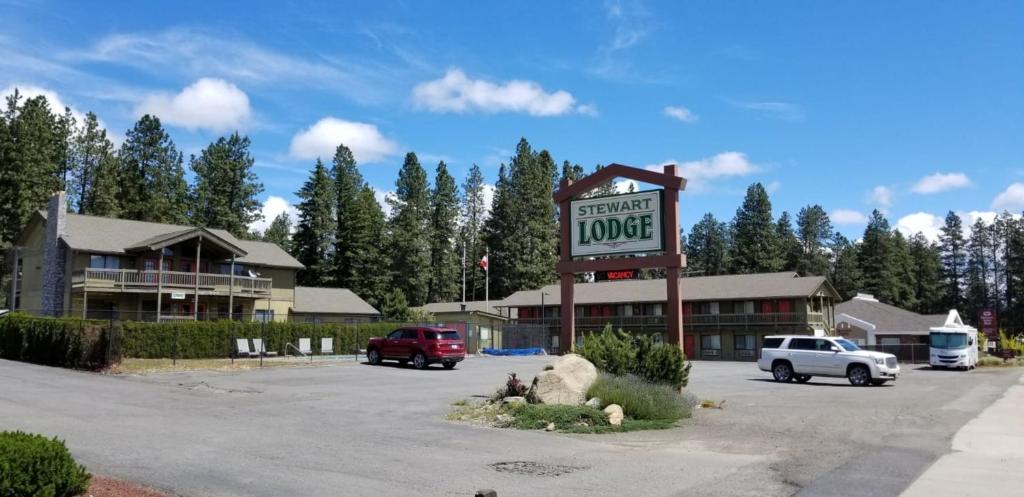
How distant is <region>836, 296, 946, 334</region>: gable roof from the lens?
5972 cm

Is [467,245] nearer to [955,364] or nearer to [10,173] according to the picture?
[10,173]

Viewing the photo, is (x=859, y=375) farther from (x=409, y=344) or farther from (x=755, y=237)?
(x=755, y=237)

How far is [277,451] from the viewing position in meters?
11.2

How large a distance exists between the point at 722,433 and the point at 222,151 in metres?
66.0

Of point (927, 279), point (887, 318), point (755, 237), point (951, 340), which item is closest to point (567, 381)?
point (951, 340)

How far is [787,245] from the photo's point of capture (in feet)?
336

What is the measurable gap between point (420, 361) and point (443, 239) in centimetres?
5305

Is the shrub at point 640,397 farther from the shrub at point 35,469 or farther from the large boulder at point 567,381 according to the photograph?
the shrub at point 35,469

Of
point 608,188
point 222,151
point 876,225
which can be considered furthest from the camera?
point 876,225

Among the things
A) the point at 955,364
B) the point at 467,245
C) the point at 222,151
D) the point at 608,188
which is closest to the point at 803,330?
the point at 955,364

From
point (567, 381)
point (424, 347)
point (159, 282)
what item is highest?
point (159, 282)

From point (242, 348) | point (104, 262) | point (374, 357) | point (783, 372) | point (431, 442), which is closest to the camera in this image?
point (431, 442)

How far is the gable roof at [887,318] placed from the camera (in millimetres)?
59719

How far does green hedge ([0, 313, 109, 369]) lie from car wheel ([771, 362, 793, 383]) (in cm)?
2588
